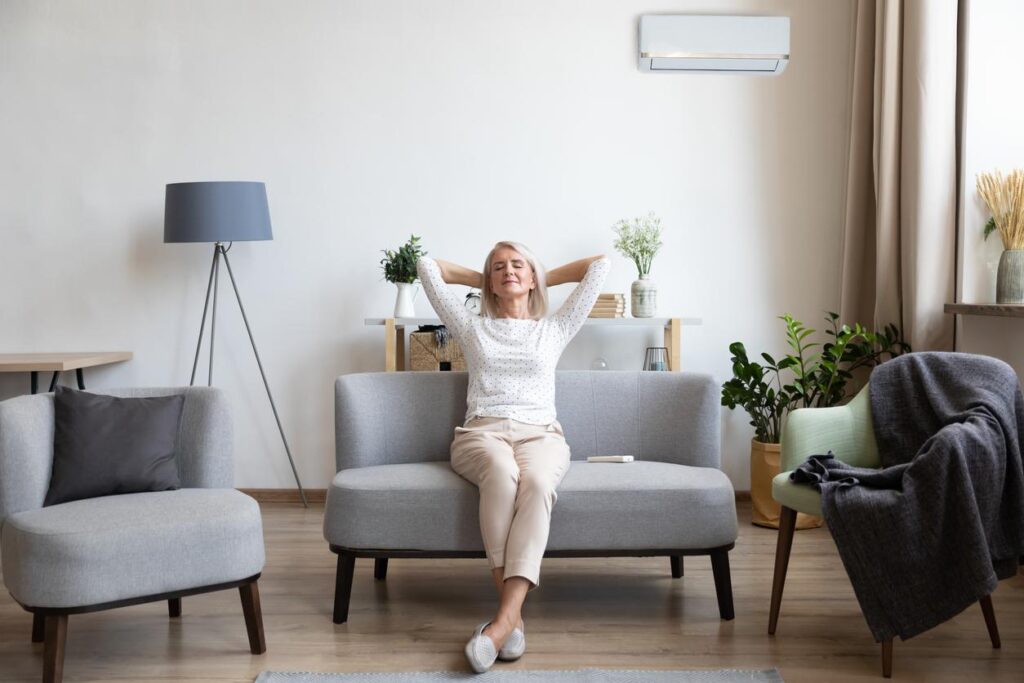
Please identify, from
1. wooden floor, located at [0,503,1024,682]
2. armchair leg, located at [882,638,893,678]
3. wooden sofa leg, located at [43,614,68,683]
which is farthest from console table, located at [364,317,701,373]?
wooden sofa leg, located at [43,614,68,683]

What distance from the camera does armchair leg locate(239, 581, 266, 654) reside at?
8.57ft

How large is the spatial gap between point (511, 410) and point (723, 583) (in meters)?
0.85

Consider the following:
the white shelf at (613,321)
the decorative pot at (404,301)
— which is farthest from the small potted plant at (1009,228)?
the decorative pot at (404,301)

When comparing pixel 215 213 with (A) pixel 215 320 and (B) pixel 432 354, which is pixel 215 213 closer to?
(A) pixel 215 320

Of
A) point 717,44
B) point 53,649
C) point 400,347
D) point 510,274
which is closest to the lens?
point 53,649

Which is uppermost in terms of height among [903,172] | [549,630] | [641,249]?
[903,172]

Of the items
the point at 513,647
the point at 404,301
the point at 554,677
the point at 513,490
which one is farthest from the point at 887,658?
the point at 404,301

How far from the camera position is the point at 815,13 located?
4430 mm

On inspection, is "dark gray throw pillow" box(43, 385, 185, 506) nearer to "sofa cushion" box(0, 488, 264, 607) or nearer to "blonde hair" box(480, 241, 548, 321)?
"sofa cushion" box(0, 488, 264, 607)

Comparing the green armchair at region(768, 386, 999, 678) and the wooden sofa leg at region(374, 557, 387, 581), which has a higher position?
the green armchair at region(768, 386, 999, 678)

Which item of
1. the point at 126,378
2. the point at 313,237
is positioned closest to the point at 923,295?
the point at 313,237

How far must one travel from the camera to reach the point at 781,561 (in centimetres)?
280

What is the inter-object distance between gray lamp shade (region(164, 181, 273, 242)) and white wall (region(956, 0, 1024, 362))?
288 cm

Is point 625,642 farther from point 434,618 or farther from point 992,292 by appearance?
point 992,292
